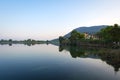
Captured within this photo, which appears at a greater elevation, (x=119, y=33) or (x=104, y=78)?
(x=119, y=33)

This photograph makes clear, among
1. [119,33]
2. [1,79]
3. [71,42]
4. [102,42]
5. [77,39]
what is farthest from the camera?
[71,42]

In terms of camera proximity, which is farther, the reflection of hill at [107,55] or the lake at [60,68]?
the reflection of hill at [107,55]

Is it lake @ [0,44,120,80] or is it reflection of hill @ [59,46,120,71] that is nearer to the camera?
lake @ [0,44,120,80]

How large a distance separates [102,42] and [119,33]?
27218 millimetres

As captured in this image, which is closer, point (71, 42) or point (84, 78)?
point (84, 78)

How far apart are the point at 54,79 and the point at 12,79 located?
23.3 ft

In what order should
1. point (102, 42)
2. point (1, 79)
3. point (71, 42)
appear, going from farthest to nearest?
1. point (71, 42)
2. point (102, 42)
3. point (1, 79)

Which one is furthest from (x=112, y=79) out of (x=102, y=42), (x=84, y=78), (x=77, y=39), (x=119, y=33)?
(x=77, y=39)

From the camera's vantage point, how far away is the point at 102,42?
A: 408 ft

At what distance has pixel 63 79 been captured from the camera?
27078 mm

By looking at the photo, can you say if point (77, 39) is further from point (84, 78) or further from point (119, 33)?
point (84, 78)

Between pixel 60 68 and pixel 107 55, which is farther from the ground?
pixel 107 55

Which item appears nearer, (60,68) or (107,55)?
(60,68)

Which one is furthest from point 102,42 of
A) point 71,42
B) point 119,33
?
point 71,42
